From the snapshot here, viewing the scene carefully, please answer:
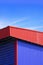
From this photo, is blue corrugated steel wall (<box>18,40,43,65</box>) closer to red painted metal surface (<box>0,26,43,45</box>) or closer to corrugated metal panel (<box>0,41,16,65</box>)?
red painted metal surface (<box>0,26,43,45</box>)

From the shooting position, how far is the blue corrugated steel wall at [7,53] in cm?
1975

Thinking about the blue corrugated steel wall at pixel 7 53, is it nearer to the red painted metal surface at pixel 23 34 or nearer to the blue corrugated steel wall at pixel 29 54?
the blue corrugated steel wall at pixel 29 54

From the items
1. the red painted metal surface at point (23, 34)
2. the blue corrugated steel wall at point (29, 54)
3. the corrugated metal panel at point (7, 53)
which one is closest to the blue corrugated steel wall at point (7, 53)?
the corrugated metal panel at point (7, 53)

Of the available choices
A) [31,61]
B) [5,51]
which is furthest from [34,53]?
[5,51]

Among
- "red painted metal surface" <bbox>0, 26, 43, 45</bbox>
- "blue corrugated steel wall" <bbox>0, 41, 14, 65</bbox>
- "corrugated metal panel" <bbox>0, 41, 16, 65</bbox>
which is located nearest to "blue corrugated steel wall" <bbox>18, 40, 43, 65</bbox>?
"red painted metal surface" <bbox>0, 26, 43, 45</bbox>

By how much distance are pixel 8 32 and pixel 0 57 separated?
2.74m

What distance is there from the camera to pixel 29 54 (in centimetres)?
2005

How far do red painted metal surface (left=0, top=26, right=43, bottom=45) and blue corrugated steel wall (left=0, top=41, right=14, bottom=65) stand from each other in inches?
31.6

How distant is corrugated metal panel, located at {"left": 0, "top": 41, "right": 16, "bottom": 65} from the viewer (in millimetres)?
19625

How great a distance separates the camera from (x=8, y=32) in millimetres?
19281

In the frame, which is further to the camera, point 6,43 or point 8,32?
point 6,43

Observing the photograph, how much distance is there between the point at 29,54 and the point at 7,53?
5.51 feet

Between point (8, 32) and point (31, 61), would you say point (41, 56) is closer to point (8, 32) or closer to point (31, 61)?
point (31, 61)

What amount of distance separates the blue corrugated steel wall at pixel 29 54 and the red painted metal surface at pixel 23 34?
42 cm
